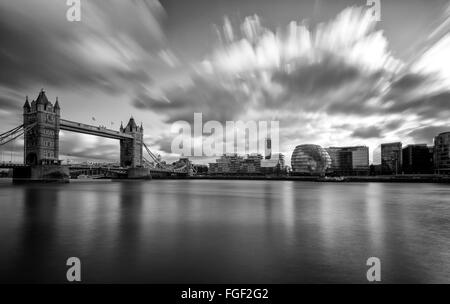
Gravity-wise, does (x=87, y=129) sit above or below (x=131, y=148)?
above

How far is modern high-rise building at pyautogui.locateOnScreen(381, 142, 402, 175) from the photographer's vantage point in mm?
172625

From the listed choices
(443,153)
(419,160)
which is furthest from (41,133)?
(419,160)

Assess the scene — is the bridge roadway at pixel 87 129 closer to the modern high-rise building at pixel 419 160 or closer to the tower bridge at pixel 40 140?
the tower bridge at pixel 40 140

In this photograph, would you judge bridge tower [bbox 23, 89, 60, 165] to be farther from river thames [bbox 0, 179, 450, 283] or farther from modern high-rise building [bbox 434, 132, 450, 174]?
modern high-rise building [bbox 434, 132, 450, 174]

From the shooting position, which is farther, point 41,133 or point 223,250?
point 41,133

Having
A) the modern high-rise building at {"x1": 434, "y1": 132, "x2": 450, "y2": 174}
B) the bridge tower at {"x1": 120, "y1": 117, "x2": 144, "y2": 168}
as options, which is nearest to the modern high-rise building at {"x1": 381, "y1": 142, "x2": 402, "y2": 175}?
the modern high-rise building at {"x1": 434, "y1": 132, "x2": 450, "y2": 174}

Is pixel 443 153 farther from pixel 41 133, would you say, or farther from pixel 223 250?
pixel 41 133

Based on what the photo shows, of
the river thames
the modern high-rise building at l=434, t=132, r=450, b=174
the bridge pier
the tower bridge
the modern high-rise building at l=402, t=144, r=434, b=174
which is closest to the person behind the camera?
the river thames

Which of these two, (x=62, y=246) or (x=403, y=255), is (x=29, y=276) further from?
(x=403, y=255)

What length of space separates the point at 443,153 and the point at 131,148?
561 ft

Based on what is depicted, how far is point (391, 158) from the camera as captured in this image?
586 feet

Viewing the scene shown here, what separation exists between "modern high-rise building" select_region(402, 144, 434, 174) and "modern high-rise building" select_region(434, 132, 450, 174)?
2885 centimetres

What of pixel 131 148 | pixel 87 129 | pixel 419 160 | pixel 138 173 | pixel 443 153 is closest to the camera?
pixel 87 129
